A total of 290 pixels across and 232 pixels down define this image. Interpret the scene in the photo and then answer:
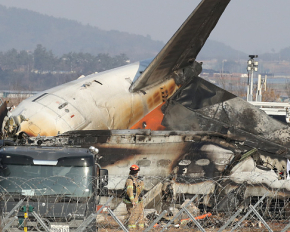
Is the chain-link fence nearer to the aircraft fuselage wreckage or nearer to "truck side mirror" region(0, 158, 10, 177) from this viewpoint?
the aircraft fuselage wreckage

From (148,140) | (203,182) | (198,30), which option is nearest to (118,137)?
(148,140)

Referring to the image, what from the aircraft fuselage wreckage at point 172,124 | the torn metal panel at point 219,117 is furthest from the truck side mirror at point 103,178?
the torn metal panel at point 219,117

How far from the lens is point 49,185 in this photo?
12.2 metres

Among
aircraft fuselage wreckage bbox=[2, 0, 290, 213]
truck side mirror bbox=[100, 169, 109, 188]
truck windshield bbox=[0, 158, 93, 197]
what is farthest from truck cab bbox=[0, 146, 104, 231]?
aircraft fuselage wreckage bbox=[2, 0, 290, 213]

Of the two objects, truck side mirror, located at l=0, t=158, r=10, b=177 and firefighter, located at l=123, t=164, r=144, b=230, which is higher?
truck side mirror, located at l=0, t=158, r=10, b=177

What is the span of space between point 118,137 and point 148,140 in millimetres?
1034

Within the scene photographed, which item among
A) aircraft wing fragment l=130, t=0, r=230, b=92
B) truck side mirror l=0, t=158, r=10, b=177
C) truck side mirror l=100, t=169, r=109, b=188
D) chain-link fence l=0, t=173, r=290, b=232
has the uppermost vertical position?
aircraft wing fragment l=130, t=0, r=230, b=92

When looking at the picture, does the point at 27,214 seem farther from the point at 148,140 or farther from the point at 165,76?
Answer: the point at 165,76

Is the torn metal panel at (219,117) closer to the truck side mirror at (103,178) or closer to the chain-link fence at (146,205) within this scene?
the chain-link fence at (146,205)

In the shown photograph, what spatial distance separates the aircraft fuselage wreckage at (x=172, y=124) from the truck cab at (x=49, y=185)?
2.66 meters

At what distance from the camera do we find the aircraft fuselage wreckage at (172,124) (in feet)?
56.9

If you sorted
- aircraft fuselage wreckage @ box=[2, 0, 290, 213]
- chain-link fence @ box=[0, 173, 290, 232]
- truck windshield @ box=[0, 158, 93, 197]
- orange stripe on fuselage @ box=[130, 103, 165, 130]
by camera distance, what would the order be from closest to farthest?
chain-link fence @ box=[0, 173, 290, 232], truck windshield @ box=[0, 158, 93, 197], aircraft fuselage wreckage @ box=[2, 0, 290, 213], orange stripe on fuselage @ box=[130, 103, 165, 130]

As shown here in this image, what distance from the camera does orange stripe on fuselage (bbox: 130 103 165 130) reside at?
2277cm

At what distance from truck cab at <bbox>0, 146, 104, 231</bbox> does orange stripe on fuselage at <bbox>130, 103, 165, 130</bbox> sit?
30.2 ft
